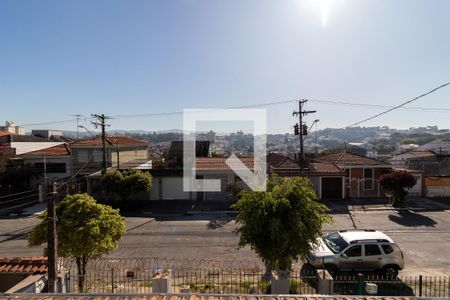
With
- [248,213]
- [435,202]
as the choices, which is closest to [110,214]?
[248,213]

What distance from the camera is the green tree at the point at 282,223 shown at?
10.5 metres

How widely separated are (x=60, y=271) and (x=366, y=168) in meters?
25.0

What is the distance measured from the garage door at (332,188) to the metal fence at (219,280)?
15383mm

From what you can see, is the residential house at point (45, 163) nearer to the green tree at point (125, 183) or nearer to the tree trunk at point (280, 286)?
the green tree at point (125, 183)

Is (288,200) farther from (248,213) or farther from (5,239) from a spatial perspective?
(5,239)

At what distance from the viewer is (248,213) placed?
11.1 meters

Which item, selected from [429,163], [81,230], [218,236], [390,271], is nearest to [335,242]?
[390,271]

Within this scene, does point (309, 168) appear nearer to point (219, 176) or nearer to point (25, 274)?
point (219, 176)

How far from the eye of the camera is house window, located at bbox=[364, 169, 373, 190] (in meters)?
28.9

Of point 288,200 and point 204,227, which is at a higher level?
point 288,200

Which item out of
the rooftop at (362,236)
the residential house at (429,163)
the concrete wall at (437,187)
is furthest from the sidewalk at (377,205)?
the rooftop at (362,236)

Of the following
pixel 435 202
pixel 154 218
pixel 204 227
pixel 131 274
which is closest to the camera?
pixel 131 274

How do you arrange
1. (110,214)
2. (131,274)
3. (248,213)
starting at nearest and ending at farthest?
(248,213) → (110,214) → (131,274)

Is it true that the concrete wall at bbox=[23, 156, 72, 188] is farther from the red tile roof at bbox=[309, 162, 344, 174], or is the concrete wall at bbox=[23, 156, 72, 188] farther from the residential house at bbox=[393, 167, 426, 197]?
the residential house at bbox=[393, 167, 426, 197]
